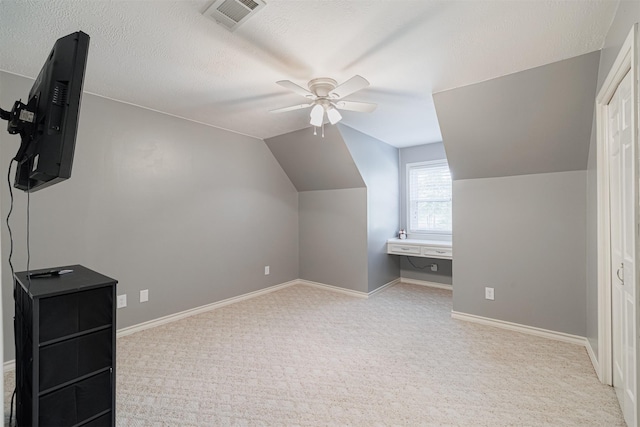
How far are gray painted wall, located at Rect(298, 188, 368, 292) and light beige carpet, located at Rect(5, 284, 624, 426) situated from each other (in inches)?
41.2

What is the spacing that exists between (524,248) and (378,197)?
6.59 ft

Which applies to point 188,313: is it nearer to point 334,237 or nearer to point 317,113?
point 334,237

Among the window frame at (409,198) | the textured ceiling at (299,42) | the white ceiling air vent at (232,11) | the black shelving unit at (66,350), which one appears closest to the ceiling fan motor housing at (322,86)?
the textured ceiling at (299,42)

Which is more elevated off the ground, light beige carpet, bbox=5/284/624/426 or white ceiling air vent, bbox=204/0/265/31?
white ceiling air vent, bbox=204/0/265/31

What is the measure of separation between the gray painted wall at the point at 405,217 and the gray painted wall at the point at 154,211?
85.2 inches

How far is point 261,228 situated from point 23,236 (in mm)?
2530

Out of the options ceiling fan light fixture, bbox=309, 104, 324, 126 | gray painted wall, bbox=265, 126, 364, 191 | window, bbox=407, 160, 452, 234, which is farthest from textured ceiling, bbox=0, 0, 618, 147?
window, bbox=407, 160, 452, 234

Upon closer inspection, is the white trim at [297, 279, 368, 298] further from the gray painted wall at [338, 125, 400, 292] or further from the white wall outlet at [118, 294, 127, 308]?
the white wall outlet at [118, 294, 127, 308]

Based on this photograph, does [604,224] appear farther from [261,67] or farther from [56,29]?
[56,29]

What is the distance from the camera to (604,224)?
212 cm

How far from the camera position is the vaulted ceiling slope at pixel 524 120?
92.1 inches

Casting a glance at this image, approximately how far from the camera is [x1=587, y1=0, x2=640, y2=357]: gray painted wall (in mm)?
1507

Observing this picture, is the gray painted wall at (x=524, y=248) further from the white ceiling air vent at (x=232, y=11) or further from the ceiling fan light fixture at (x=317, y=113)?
the white ceiling air vent at (x=232, y=11)

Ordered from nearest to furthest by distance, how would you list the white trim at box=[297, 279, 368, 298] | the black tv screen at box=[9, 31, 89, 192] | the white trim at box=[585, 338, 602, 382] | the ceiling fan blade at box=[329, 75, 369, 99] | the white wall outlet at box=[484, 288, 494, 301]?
the black tv screen at box=[9, 31, 89, 192], the ceiling fan blade at box=[329, 75, 369, 99], the white trim at box=[585, 338, 602, 382], the white wall outlet at box=[484, 288, 494, 301], the white trim at box=[297, 279, 368, 298]
